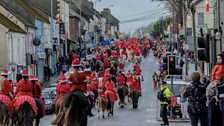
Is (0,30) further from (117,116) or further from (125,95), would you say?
(117,116)

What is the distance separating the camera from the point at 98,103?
3450 centimetres

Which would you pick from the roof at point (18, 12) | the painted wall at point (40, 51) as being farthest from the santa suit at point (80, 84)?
the painted wall at point (40, 51)

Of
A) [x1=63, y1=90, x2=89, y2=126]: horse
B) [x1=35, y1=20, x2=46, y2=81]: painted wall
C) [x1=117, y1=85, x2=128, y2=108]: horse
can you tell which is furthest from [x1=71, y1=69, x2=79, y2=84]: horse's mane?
[x1=35, y1=20, x2=46, y2=81]: painted wall

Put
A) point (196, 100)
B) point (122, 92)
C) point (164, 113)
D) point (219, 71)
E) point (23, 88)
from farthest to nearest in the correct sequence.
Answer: point (122, 92), point (164, 113), point (23, 88), point (196, 100), point (219, 71)

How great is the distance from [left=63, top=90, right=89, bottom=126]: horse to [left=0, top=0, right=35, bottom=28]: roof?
40347mm

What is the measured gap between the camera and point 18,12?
63000 mm

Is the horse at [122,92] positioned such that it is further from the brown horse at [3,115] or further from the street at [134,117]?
the brown horse at [3,115]

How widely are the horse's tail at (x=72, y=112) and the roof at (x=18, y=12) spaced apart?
1592 inches

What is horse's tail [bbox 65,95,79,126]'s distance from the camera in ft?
59.8

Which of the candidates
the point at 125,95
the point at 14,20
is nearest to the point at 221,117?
the point at 125,95

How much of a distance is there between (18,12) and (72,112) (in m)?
45.6

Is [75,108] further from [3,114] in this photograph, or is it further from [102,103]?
[102,103]

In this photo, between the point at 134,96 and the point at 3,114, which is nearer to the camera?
the point at 3,114

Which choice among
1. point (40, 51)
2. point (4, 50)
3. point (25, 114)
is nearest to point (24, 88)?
point (25, 114)
